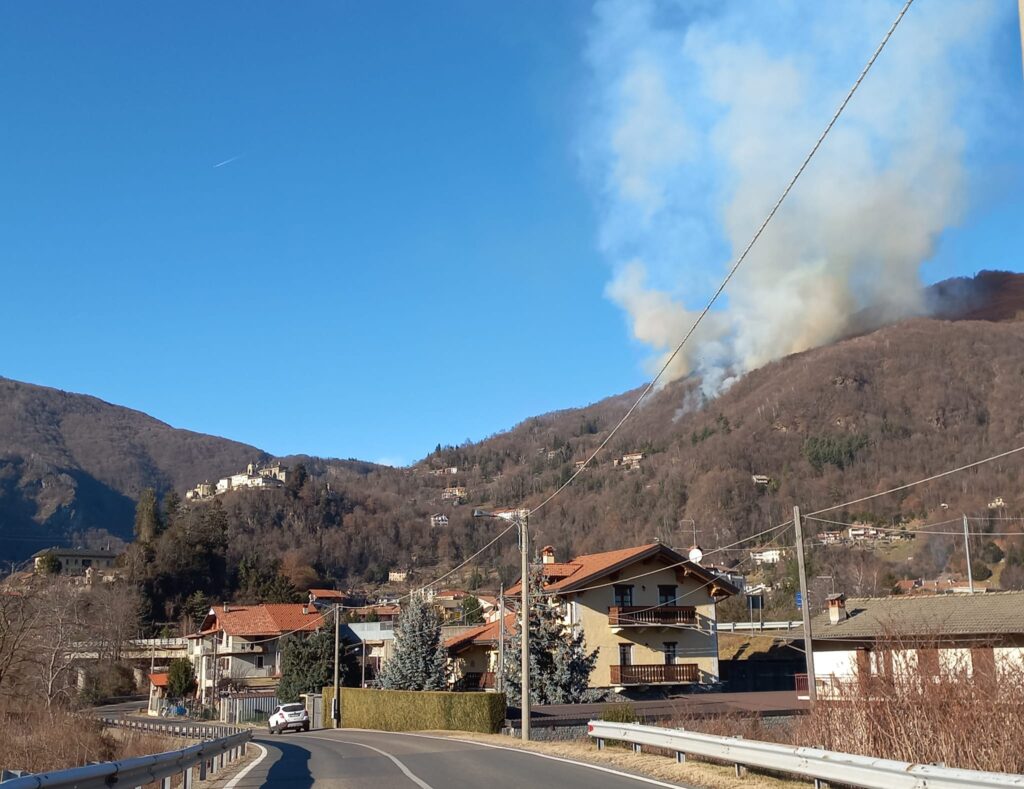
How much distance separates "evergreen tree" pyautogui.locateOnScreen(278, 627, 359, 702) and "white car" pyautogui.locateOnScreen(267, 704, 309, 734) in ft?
42.7

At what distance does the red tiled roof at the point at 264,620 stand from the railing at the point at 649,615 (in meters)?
34.7

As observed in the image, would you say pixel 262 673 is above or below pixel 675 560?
below

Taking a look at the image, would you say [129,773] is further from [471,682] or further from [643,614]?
[471,682]

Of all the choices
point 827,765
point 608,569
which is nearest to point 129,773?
point 827,765

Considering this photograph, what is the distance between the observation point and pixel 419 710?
40.2m

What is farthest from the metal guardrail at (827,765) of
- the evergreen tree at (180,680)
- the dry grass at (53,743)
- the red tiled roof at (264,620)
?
the evergreen tree at (180,680)

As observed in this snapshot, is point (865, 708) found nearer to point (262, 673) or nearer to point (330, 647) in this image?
point (330, 647)

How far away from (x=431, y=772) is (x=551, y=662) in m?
30.9

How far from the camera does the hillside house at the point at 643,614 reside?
52594 millimetres

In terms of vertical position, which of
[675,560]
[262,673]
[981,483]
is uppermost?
[981,483]

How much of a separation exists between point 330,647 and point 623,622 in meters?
22.7

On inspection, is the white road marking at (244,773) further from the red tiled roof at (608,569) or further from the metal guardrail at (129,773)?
the red tiled roof at (608,569)

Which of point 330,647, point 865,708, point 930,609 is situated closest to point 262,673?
point 330,647

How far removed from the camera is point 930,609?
38.9 meters
